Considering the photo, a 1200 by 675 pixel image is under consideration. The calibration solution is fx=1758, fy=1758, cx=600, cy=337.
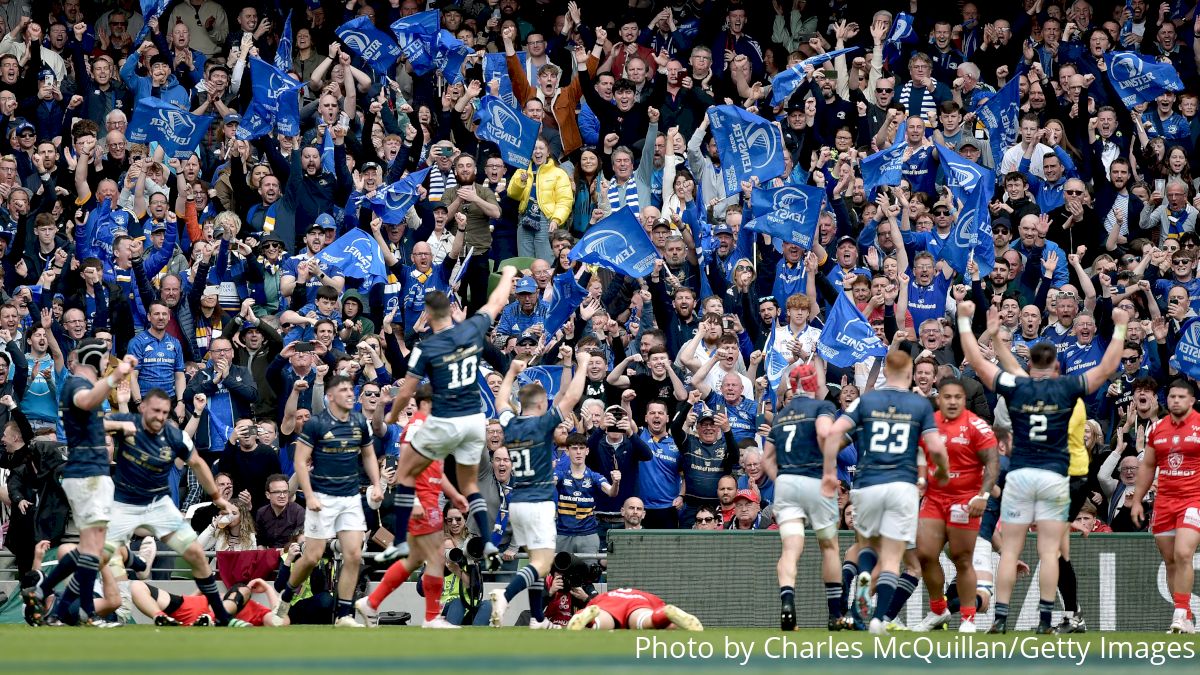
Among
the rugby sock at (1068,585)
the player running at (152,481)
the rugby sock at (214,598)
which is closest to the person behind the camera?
the player running at (152,481)

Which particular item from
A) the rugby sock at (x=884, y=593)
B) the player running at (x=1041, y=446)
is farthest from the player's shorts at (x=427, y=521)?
the player running at (x=1041, y=446)

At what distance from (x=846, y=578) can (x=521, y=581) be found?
303 centimetres

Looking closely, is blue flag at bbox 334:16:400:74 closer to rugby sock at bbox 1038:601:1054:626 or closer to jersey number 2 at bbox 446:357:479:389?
jersey number 2 at bbox 446:357:479:389

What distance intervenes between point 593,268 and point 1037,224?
5.81m

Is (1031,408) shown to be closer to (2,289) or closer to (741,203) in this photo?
(741,203)

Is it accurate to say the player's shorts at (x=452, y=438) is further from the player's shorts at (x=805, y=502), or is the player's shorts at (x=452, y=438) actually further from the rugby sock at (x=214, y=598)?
the player's shorts at (x=805, y=502)

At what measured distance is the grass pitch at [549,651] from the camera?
985 cm

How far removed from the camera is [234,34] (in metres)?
26.7

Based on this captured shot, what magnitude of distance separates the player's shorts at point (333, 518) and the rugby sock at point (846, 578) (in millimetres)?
4665

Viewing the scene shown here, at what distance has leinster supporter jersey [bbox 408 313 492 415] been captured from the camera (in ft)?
51.0

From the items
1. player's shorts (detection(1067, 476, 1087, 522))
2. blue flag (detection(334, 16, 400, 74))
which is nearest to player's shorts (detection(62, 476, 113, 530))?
player's shorts (detection(1067, 476, 1087, 522))

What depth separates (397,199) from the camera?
22953mm

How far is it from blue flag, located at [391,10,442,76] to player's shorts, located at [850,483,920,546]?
40.3 ft

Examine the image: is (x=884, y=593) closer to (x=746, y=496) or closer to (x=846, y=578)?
(x=846, y=578)
